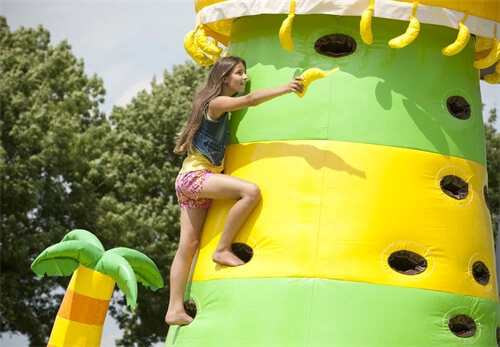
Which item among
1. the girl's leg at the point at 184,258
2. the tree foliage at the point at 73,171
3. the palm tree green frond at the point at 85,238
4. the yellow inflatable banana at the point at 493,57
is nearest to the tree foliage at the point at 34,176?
the tree foliage at the point at 73,171

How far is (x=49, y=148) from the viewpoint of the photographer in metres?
22.5

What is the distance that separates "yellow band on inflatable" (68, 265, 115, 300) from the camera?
872 cm

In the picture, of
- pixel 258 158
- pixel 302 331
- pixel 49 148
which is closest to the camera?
pixel 302 331

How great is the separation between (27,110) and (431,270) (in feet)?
55.3

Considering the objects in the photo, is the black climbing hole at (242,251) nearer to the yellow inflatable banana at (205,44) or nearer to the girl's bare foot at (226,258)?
the girl's bare foot at (226,258)

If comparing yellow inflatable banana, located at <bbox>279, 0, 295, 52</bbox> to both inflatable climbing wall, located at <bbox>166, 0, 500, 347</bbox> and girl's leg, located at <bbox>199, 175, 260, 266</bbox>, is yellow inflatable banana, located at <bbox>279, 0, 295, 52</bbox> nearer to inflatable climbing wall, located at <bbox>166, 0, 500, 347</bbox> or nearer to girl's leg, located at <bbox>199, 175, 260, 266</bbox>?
inflatable climbing wall, located at <bbox>166, 0, 500, 347</bbox>

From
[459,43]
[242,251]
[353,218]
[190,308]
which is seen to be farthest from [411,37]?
[190,308]

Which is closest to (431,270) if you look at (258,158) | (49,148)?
(258,158)

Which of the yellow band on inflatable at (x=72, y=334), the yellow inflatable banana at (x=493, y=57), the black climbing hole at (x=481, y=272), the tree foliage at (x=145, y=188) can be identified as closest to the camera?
the black climbing hole at (x=481, y=272)

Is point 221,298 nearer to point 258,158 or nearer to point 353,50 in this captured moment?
point 258,158

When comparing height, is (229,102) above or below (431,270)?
above

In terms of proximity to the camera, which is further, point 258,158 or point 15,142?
point 15,142

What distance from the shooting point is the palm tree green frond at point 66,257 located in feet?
28.5

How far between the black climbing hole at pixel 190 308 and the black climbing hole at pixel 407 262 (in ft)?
5.19
